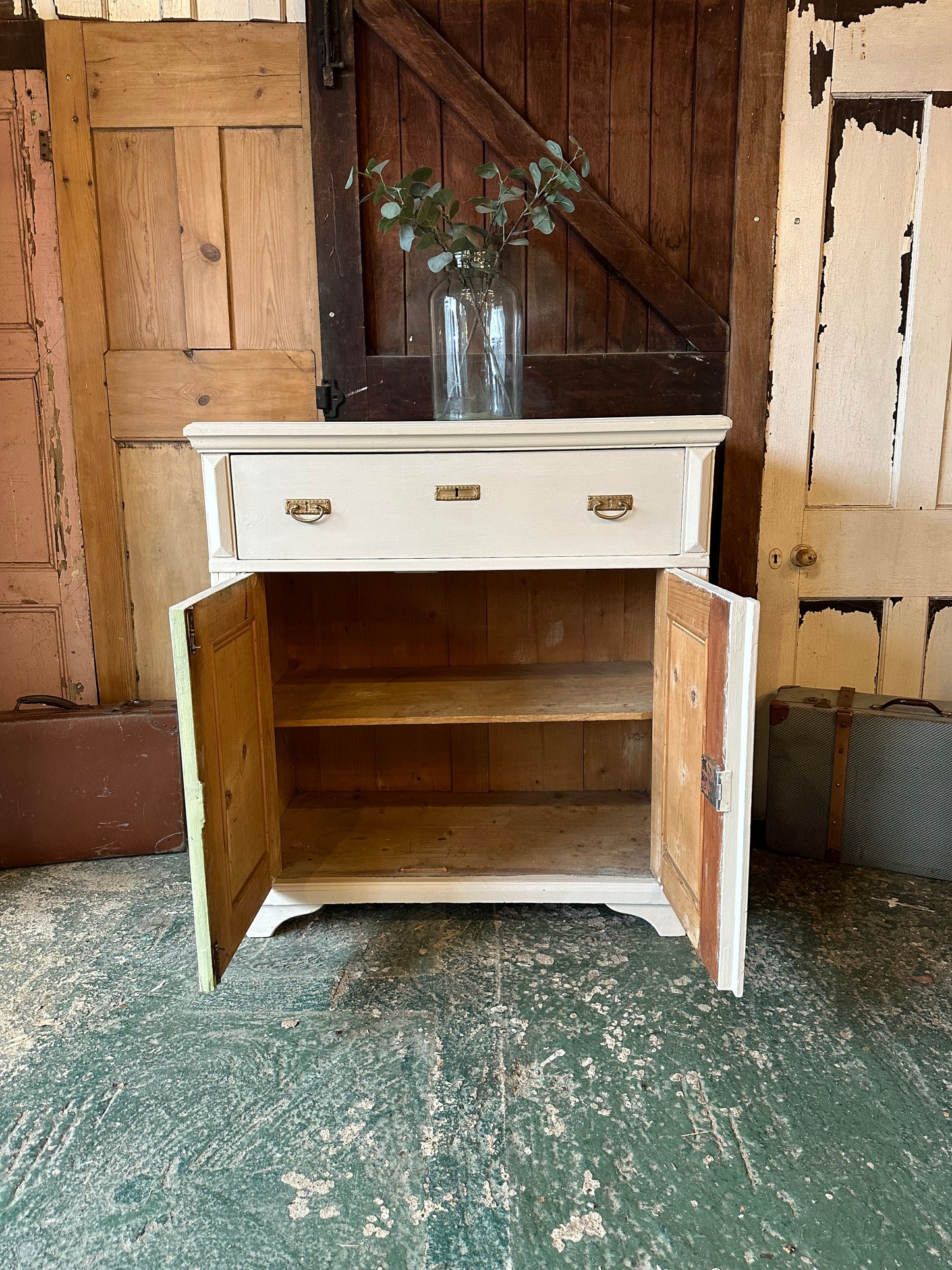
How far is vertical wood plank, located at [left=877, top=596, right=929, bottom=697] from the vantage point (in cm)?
205

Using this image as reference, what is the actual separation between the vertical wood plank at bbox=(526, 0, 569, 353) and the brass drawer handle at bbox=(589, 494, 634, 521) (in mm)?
615

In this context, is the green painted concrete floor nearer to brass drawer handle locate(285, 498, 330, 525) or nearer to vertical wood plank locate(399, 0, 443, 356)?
brass drawer handle locate(285, 498, 330, 525)

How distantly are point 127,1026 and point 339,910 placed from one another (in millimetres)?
516

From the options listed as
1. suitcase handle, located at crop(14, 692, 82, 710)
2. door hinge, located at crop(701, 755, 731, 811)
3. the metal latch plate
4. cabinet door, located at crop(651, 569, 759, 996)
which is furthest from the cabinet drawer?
suitcase handle, located at crop(14, 692, 82, 710)

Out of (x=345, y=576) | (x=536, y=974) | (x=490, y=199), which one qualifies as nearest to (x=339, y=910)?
(x=536, y=974)

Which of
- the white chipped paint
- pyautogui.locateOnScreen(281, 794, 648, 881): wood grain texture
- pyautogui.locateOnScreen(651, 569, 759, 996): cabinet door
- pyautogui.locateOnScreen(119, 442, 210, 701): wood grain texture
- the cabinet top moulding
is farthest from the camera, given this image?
pyautogui.locateOnScreen(119, 442, 210, 701): wood grain texture

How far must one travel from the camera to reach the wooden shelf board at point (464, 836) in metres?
1.75

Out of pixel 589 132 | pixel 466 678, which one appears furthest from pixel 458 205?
pixel 466 678

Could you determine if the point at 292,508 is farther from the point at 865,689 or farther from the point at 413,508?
the point at 865,689

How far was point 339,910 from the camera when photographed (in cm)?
183

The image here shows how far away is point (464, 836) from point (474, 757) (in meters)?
0.31

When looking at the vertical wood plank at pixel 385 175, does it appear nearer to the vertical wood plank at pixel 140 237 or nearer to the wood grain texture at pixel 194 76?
the wood grain texture at pixel 194 76

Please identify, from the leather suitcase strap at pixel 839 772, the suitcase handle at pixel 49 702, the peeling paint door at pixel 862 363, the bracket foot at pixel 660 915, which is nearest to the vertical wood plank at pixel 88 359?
the suitcase handle at pixel 49 702

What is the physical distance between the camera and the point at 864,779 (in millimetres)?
1911
